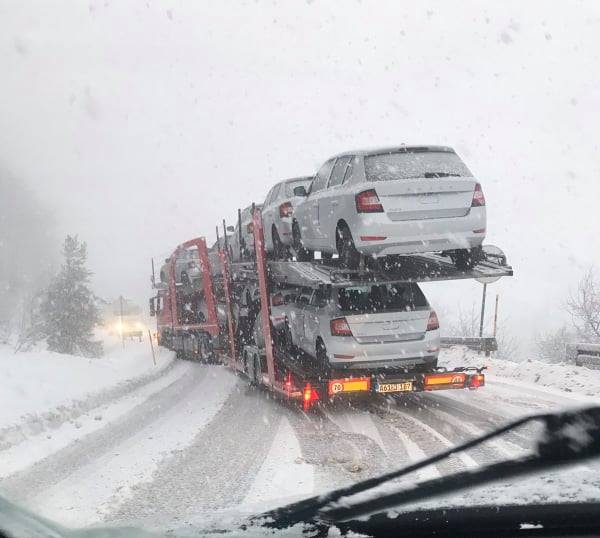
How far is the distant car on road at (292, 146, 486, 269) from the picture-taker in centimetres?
812

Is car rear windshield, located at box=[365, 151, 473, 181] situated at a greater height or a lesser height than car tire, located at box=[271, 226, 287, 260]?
greater

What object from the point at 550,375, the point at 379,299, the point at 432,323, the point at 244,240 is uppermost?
the point at 244,240

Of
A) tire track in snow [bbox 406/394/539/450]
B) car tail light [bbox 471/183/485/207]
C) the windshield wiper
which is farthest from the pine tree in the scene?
the windshield wiper

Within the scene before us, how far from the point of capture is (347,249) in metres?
8.68

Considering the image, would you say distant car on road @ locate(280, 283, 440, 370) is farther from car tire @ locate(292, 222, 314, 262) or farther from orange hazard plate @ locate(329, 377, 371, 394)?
car tire @ locate(292, 222, 314, 262)

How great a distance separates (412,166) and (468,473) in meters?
6.91

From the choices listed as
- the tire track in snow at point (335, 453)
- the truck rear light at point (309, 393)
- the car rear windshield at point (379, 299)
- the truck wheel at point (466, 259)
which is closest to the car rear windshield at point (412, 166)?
the truck wheel at point (466, 259)

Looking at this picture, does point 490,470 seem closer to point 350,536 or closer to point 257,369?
point 350,536

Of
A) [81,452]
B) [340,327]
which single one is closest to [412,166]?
[340,327]

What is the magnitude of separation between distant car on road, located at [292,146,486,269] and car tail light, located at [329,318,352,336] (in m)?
0.78

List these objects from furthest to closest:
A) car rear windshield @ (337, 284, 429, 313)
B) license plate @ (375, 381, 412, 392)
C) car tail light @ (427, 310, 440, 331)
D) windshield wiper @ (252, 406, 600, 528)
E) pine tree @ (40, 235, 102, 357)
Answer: pine tree @ (40, 235, 102, 357), car tail light @ (427, 310, 440, 331), car rear windshield @ (337, 284, 429, 313), license plate @ (375, 381, 412, 392), windshield wiper @ (252, 406, 600, 528)

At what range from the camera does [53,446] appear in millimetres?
7328

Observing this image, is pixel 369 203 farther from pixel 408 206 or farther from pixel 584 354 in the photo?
pixel 584 354

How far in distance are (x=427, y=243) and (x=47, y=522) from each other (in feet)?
21.8
